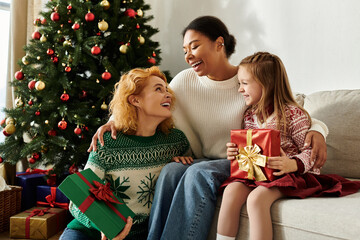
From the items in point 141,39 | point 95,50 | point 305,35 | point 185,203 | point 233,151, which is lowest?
point 185,203

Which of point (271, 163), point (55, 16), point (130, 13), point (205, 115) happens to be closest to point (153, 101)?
point (205, 115)

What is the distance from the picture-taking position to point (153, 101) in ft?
5.02

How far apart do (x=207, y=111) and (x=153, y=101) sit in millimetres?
368

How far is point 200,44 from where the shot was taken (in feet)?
5.62

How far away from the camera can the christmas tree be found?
2074 mm

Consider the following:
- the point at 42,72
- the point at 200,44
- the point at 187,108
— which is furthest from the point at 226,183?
the point at 42,72

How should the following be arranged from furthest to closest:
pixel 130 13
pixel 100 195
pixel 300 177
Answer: pixel 130 13 < pixel 300 177 < pixel 100 195

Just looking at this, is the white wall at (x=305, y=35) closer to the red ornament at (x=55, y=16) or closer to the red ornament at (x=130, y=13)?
the red ornament at (x=130, y=13)

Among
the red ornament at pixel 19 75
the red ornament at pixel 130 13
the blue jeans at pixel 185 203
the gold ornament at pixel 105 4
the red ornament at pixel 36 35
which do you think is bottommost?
the blue jeans at pixel 185 203

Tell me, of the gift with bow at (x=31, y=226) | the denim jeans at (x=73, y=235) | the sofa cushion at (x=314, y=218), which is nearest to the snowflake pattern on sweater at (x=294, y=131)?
the sofa cushion at (x=314, y=218)

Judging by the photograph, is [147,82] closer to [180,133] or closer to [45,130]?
[180,133]

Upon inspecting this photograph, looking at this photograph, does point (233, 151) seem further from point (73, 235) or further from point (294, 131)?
point (73, 235)

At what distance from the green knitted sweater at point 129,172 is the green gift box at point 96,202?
18cm

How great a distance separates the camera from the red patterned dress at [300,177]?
4.19 feet
